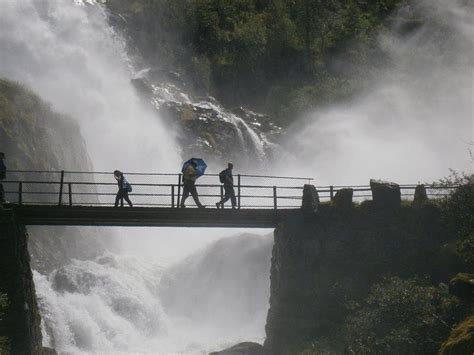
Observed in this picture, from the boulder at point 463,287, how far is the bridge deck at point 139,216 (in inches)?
296

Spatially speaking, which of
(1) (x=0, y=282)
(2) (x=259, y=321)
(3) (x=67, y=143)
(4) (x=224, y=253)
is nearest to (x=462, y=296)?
(1) (x=0, y=282)

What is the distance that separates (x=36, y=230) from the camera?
4359cm

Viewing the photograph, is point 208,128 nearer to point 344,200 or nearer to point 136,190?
point 136,190

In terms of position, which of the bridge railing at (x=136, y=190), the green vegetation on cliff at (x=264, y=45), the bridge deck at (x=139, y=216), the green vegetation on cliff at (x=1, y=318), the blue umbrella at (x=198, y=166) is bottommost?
the green vegetation on cliff at (x=1, y=318)

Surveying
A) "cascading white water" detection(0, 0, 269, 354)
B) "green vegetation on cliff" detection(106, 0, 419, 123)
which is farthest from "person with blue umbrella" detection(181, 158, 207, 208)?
"green vegetation on cliff" detection(106, 0, 419, 123)

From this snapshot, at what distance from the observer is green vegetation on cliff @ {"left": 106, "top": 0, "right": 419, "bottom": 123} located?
86625 mm

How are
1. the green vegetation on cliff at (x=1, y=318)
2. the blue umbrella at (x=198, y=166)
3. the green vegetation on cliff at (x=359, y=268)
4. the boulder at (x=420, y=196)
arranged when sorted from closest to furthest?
the green vegetation on cliff at (x=1, y=318), the green vegetation on cliff at (x=359, y=268), the blue umbrella at (x=198, y=166), the boulder at (x=420, y=196)

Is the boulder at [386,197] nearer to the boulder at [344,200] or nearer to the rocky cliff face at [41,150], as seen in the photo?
the boulder at [344,200]

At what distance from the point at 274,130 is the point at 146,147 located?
15731mm

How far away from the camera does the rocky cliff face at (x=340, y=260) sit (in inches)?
1163

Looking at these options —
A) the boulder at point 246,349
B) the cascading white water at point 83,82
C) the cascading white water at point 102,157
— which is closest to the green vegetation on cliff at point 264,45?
the cascading white water at point 102,157

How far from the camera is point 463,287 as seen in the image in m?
25.6

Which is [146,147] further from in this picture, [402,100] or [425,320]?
[425,320]

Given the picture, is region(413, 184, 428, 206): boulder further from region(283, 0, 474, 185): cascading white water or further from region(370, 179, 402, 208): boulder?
region(283, 0, 474, 185): cascading white water
